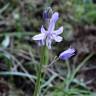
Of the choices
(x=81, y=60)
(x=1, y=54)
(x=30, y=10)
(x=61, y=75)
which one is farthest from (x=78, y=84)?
(x=30, y=10)

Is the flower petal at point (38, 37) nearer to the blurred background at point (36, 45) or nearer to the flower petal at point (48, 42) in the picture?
the flower petal at point (48, 42)

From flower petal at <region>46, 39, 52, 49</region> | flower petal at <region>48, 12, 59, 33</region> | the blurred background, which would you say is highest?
the blurred background

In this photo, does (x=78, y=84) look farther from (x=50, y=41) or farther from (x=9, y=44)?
(x=50, y=41)

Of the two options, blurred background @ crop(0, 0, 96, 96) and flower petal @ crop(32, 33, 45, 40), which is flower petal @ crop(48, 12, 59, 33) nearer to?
flower petal @ crop(32, 33, 45, 40)

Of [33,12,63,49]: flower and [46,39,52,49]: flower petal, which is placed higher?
[33,12,63,49]: flower

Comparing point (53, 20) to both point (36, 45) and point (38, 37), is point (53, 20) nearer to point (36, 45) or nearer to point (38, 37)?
point (38, 37)

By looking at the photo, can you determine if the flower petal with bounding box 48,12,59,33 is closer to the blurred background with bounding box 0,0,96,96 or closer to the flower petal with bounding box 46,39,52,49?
the flower petal with bounding box 46,39,52,49

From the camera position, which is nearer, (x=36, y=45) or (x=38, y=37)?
(x=38, y=37)

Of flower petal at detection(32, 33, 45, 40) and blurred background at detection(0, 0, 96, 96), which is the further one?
blurred background at detection(0, 0, 96, 96)

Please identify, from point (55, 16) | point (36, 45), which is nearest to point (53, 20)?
point (55, 16)

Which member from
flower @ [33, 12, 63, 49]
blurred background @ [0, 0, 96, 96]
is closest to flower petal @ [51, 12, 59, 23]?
flower @ [33, 12, 63, 49]
